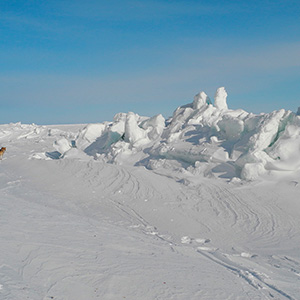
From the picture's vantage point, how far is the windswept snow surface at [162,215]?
3842 mm

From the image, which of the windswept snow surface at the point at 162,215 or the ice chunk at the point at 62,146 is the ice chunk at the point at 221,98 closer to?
the windswept snow surface at the point at 162,215

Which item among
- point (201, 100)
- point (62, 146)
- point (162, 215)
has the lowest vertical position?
point (162, 215)

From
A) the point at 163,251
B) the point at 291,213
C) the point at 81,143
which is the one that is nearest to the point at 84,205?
the point at 163,251

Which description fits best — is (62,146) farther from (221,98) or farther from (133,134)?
(221,98)

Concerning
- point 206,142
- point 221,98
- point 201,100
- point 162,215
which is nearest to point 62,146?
point 201,100

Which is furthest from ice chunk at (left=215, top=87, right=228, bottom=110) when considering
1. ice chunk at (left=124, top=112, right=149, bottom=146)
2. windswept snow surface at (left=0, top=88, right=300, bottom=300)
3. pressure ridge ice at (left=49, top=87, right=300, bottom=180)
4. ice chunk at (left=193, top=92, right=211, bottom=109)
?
ice chunk at (left=124, top=112, right=149, bottom=146)

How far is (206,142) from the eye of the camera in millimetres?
10484

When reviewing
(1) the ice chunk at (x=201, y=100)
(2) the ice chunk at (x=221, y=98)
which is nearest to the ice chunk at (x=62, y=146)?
(1) the ice chunk at (x=201, y=100)

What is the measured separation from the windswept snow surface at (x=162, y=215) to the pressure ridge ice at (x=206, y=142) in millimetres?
34

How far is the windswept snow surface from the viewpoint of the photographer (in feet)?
12.6

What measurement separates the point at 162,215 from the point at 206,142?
3.78 m

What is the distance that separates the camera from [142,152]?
1197 centimetres

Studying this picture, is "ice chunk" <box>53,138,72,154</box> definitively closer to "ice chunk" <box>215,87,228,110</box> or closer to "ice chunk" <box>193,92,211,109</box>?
"ice chunk" <box>193,92,211,109</box>

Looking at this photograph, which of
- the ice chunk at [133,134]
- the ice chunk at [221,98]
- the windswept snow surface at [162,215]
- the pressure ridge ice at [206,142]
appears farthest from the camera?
the ice chunk at [221,98]
